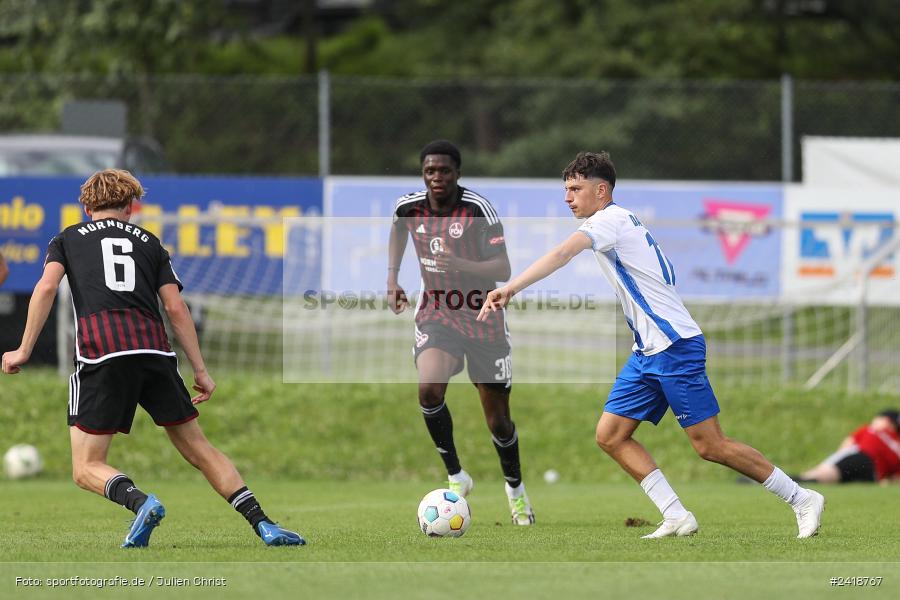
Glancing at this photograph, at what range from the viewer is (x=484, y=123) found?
69.2 ft

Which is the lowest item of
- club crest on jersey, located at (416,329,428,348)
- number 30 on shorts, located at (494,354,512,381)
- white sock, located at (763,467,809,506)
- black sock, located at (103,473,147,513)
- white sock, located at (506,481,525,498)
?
white sock, located at (506,481,525,498)

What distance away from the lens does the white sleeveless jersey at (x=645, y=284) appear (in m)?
7.67

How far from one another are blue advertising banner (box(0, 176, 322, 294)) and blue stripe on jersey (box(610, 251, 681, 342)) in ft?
26.8

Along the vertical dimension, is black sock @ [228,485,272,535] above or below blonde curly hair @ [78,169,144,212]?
below

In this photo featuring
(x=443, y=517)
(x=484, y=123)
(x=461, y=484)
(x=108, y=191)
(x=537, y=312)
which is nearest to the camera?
(x=108, y=191)

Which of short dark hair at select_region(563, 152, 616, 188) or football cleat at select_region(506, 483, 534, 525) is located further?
football cleat at select_region(506, 483, 534, 525)

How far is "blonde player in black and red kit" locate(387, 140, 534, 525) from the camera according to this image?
9133 mm

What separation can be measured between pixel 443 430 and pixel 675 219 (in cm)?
668

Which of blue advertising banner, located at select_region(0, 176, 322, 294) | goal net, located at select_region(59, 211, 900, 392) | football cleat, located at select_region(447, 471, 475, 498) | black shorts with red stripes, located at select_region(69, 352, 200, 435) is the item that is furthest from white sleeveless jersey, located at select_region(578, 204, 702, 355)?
blue advertising banner, located at select_region(0, 176, 322, 294)

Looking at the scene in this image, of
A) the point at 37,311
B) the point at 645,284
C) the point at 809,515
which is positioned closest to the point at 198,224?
the point at 37,311

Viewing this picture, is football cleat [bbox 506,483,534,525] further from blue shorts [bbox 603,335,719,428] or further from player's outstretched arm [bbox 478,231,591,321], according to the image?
player's outstretched arm [bbox 478,231,591,321]

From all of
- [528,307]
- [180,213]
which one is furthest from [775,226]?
[180,213]

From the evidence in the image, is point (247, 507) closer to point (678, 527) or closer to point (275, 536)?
point (275, 536)

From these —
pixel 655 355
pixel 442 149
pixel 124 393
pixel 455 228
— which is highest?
pixel 442 149
